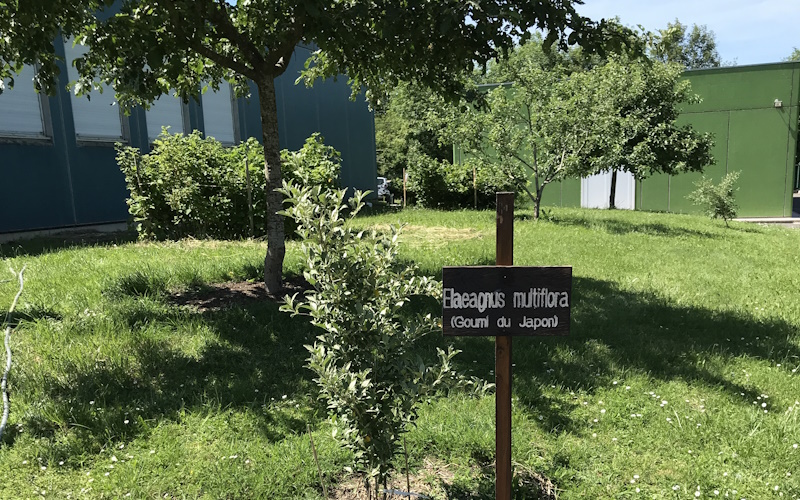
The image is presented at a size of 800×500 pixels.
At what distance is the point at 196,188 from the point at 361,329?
7.74 m

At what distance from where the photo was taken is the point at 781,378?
4.09 metres

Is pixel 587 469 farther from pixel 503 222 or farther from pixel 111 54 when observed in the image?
pixel 111 54

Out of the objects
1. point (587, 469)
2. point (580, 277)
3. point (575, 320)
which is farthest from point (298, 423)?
point (580, 277)

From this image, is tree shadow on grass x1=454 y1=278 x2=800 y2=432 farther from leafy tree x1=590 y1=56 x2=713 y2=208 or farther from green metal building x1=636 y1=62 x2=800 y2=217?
green metal building x1=636 y1=62 x2=800 y2=217

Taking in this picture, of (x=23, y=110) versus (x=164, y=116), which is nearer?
(x=23, y=110)

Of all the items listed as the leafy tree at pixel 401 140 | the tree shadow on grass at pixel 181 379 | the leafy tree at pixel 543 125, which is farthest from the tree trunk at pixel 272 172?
the leafy tree at pixel 401 140

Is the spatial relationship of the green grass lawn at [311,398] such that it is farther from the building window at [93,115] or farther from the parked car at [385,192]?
the parked car at [385,192]

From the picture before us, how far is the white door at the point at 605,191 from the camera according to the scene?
2622cm

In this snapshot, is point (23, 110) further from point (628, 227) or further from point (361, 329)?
point (628, 227)

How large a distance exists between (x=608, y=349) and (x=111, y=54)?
4.95 meters

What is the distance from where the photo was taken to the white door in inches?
1032

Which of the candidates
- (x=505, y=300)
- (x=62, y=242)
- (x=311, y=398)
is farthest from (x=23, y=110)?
(x=505, y=300)

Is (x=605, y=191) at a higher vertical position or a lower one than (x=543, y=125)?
lower

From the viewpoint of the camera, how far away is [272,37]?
5.75m
